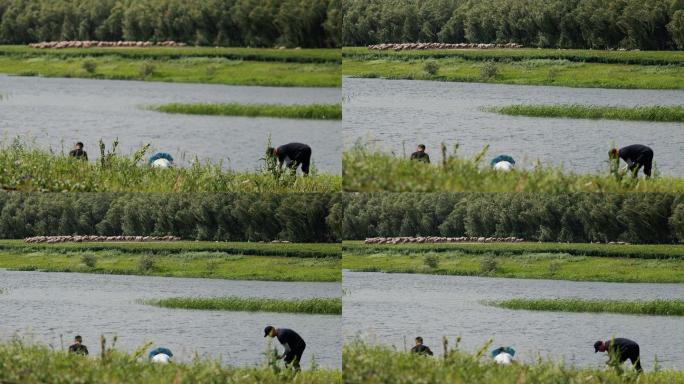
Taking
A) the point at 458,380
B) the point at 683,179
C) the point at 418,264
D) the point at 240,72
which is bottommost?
the point at 458,380

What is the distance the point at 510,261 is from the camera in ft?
45.3

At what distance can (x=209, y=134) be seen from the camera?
13.9 m

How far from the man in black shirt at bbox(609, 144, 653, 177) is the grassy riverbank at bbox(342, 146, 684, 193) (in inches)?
Answer: 8.6

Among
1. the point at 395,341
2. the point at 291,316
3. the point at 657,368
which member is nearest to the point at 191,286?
the point at 291,316

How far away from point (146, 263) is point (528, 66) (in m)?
4.20

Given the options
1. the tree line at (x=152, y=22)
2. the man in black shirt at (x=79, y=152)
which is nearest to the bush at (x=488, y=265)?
the tree line at (x=152, y=22)

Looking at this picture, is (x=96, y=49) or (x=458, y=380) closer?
(x=458, y=380)

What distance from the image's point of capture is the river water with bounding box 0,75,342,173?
1384cm

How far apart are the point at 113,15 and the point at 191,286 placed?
2.84m

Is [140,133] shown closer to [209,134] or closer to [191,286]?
[209,134]

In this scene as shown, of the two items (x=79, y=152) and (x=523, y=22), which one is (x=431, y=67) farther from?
(x=79, y=152)

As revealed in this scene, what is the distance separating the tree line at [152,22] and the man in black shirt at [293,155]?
41.2 inches

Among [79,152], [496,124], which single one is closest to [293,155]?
[496,124]

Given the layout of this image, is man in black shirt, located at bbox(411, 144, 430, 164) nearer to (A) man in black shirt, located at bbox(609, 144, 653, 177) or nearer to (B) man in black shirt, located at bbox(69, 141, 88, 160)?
(A) man in black shirt, located at bbox(609, 144, 653, 177)
